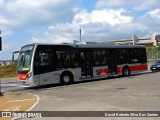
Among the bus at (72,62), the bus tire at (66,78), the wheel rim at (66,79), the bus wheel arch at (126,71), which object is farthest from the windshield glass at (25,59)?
the bus wheel arch at (126,71)

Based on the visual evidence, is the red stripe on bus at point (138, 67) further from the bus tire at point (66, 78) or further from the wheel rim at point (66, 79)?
the wheel rim at point (66, 79)

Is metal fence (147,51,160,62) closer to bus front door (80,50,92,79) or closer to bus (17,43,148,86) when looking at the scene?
bus (17,43,148,86)

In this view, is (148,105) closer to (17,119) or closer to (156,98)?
(156,98)

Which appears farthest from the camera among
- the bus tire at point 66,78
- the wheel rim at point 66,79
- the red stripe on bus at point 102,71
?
the red stripe on bus at point 102,71

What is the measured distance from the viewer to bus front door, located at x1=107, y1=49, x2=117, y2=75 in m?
26.9

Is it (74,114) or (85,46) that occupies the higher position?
(85,46)

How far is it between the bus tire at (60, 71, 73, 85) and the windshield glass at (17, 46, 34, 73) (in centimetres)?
262

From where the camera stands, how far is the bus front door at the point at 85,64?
80.7 ft

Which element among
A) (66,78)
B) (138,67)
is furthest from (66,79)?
(138,67)

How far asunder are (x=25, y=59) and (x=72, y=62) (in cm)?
349

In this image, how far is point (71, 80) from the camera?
23.8 metres

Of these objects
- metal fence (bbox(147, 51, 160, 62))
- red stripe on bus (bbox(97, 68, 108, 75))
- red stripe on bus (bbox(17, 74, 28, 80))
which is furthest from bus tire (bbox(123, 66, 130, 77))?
metal fence (bbox(147, 51, 160, 62))

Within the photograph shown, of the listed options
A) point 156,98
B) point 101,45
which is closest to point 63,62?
point 101,45

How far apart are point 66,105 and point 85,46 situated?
12.6 m
